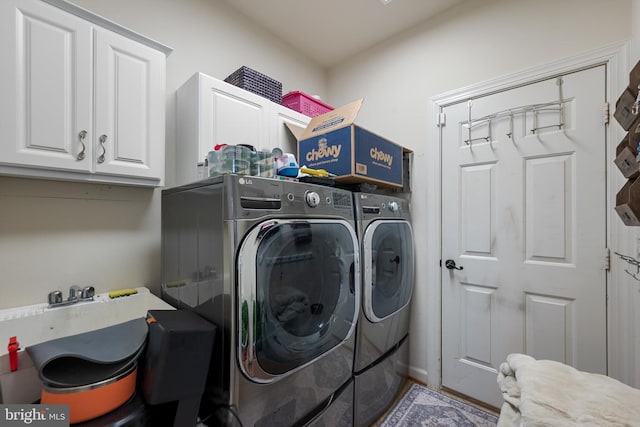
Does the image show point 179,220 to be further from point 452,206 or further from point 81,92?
point 452,206

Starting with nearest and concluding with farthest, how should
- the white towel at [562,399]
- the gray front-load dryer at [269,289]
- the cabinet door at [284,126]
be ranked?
1. the white towel at [562,399]
2. the gray front-load dryer at [269,289]
3. the cabinet door at [284,126]

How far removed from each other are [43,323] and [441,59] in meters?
2.94

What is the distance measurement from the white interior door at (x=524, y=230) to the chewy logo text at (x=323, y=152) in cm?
93

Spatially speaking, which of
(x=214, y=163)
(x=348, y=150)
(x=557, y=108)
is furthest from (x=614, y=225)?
(x=214, y=163)

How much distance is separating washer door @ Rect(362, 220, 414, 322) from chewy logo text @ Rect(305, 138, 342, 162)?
522mm

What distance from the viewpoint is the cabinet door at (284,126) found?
195 cm

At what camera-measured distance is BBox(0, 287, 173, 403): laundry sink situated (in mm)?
932

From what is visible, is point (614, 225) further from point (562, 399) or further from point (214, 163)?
point (214, 163)

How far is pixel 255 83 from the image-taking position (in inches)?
73.0

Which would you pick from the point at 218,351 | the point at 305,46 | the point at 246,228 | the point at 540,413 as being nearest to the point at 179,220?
the point at 246,228

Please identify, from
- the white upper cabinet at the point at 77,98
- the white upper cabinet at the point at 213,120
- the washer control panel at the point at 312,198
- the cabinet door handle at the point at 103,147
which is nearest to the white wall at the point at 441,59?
the white upper cabinet at the point at 213,120

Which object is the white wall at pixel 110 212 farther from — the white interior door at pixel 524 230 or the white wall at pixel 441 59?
the white interior door at pixel 524 230

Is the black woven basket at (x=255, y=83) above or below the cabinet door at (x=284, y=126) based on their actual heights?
above

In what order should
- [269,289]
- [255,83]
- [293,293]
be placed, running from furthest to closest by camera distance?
[255,83] → [293,293] → [269,289]
